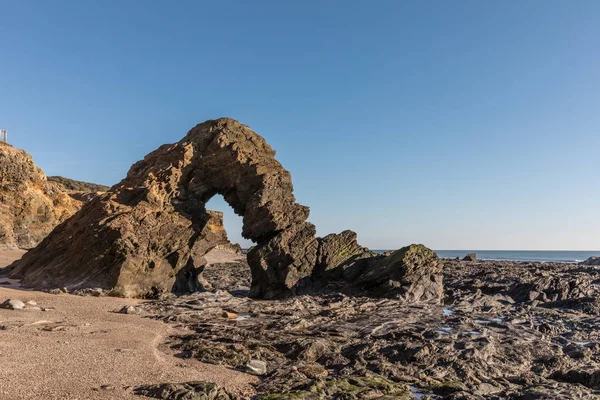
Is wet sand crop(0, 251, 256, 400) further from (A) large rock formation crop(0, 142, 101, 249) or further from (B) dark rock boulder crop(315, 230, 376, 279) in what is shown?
(A) large rock formation crop(0, 142, 101, 249)

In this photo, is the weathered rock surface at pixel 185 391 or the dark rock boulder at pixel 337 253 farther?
the dark rock boulder at pixel 337 253

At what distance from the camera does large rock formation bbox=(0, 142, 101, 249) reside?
40.2 meters

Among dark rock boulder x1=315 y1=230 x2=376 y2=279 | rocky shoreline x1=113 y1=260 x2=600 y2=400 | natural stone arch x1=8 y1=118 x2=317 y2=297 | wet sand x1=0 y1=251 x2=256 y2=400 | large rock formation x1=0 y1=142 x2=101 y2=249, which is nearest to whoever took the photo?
wet sand x1=0 y1=251 x2=256 y2=400

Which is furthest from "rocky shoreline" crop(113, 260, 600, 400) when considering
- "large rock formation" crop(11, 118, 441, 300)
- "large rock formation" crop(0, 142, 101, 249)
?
"large rock formation" crop(0, 142, 101, 249)

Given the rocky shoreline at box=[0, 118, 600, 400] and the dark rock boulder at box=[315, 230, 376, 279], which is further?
the dark rock boulder at box=[315, 230, 376, 279]

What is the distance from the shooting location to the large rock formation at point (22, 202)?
40188 mm

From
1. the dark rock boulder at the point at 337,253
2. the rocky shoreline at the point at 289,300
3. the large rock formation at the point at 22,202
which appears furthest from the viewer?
the large rock formation at the point at 22,202

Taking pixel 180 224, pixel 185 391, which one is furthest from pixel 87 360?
pixel 180 224

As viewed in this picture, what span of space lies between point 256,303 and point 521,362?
12.8 m

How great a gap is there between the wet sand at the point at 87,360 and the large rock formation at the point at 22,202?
31342 millimetres

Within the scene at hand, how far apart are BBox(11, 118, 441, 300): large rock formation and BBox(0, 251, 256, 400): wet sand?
730 centimetres

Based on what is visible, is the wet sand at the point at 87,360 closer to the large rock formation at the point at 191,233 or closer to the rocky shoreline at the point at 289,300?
the rocky shoreline at the point at 289,300

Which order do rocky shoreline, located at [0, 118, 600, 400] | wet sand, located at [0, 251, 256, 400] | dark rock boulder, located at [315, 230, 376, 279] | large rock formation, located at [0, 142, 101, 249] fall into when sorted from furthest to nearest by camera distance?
large rock formation, located at [0, 142, 101, 249] < dark rock boulder, located at [315, 230, 376, 279] < rocky shoreline, located at [0, 118, 600, 400] < wet sand, located at [0, 251, 256, 400]

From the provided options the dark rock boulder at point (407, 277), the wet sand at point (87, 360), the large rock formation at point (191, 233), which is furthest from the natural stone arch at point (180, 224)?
the wet sand at point (87, 360)
